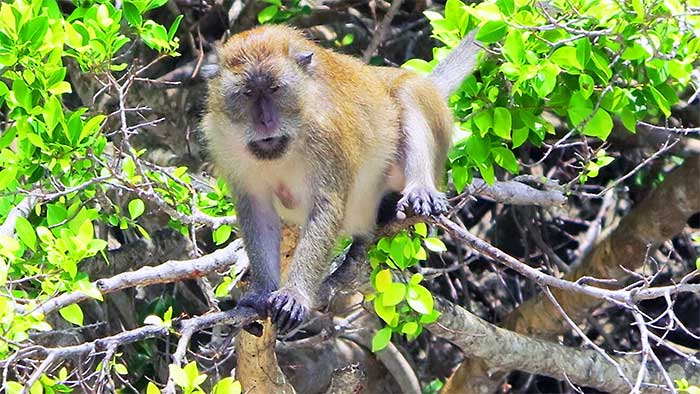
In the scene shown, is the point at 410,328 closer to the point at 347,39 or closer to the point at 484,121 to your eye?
the point at 484,121

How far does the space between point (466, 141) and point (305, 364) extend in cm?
287

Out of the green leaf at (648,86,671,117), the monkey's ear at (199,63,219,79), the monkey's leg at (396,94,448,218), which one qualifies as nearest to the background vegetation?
the green leaf at (648,86,671,117)

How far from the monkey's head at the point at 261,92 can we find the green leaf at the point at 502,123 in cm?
83

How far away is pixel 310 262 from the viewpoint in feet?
14.4

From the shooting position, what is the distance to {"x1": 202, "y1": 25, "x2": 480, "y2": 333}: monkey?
4301mm

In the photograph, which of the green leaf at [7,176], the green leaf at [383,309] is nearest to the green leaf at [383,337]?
the green leaf at [383,309]

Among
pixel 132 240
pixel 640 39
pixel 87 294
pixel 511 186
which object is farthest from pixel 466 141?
pixel 132 240

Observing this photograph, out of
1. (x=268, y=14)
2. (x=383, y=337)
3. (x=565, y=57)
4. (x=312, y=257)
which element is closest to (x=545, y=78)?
(x=565, y=57)

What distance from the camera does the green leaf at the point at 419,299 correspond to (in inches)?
173

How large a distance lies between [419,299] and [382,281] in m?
0.18

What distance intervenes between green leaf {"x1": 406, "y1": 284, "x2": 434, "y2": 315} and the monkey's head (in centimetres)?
80

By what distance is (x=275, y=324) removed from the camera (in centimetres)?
441

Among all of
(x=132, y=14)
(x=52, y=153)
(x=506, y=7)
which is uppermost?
(x=506, y=7)

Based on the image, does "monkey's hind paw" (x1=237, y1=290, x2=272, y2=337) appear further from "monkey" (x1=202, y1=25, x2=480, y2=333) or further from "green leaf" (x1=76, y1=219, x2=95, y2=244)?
"green leaf" (x1=76, y1=219, x2=95, y2=244)
